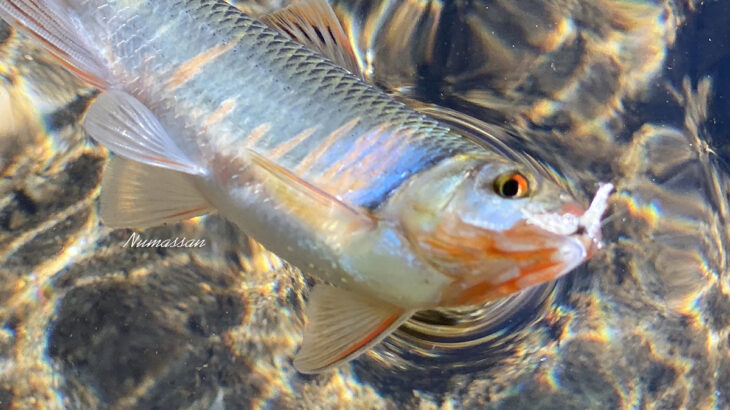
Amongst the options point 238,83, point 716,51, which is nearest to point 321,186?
point 238,83

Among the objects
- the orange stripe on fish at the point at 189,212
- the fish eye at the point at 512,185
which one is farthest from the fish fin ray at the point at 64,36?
the fish eye at the point at 512,185

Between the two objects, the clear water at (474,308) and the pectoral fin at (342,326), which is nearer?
the pectoral fin at (342,326)

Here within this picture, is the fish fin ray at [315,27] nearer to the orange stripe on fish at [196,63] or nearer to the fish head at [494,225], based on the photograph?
the orange stripe on fish at [196,63]

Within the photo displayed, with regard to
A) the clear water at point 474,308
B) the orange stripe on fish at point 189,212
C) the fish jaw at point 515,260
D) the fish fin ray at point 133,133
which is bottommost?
the clear water at point 474,308

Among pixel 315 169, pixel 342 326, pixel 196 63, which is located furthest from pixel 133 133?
pixel 342 326

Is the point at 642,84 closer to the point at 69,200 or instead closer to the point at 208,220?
the point at 208,220

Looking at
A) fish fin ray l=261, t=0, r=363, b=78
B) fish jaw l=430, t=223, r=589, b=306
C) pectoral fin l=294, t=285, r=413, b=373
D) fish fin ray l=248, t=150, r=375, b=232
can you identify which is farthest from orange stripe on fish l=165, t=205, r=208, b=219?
fish jaw l=430, t=223, r=589, b=306
